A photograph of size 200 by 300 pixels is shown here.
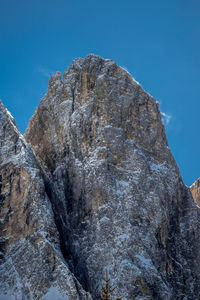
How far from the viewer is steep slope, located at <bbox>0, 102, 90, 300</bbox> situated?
55531 mm

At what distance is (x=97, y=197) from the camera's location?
6438 cm

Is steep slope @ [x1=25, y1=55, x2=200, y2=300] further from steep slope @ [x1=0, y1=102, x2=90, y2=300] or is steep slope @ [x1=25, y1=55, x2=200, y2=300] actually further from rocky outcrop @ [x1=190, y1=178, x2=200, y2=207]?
rocky outcrop @ [x1=190, y1=178, x2=200, y2=207]

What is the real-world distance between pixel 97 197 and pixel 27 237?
10.2m

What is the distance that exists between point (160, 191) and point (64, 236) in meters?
13.5

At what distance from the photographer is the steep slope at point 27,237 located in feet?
182

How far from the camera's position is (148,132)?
236 ft

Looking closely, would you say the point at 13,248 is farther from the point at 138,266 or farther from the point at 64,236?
the point at 138,266

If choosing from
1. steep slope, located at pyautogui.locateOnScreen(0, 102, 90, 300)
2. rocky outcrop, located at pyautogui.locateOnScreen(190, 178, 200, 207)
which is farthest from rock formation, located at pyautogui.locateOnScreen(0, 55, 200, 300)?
rocky outcrop, located at pyautogui.locateOnScreen(190, 178, 200, 207)

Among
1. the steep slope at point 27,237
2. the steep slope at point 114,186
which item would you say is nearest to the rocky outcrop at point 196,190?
the steep slope at point 114,186

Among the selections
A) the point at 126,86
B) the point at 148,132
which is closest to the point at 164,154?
the point at 148,132

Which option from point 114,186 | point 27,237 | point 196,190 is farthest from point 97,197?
point 196,190

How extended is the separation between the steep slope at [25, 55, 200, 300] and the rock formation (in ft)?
0.43

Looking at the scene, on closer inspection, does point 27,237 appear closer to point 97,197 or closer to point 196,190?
point 97,197

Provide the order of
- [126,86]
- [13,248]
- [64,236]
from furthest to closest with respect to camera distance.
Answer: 1. [126,86]
2. [64,236]
3. [13,248]
